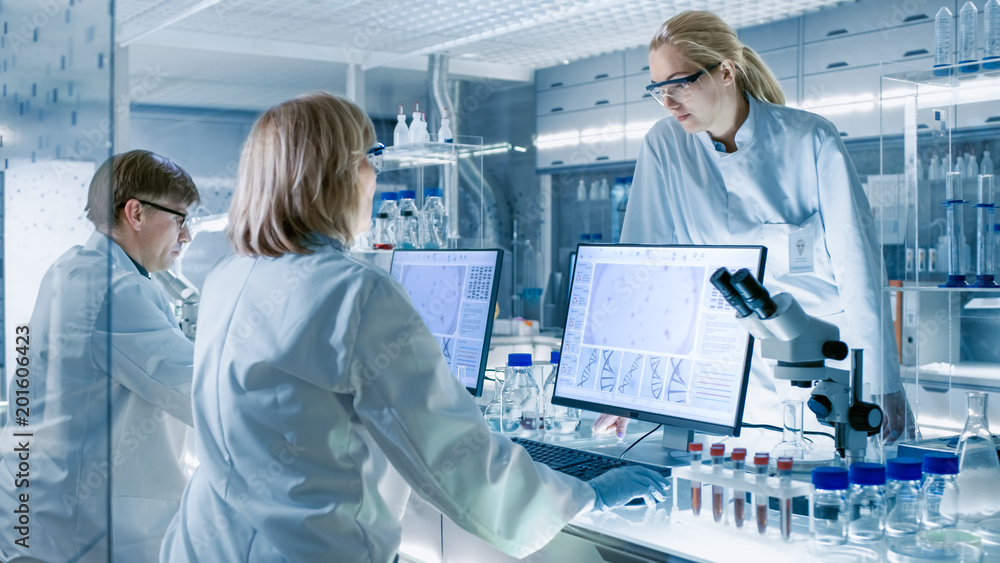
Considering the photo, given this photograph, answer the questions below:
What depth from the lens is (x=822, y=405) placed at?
129 cm

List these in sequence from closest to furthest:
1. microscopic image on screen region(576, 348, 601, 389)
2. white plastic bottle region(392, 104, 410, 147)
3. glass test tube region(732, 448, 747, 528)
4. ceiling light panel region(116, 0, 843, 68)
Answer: glass test tube region(732, 448, 747, 528) → microscopic image on screen region(576, 348, 601, 389) → white plastic bottle region(392, 104, 410, 147) → ceiling light panel region(116, 0, 843, 68)

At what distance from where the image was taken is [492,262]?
200cm

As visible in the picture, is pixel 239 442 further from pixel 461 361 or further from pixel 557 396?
pixel 461 361

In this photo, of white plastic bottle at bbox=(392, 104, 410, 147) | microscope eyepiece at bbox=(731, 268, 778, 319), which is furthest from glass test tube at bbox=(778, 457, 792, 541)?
white plastic bottle at bbox=(392, 104, 410, 147)

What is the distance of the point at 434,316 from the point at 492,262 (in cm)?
24

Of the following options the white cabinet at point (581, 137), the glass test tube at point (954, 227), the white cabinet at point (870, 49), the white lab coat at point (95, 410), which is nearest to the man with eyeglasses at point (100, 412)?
the white lab coat at point (95, 410)

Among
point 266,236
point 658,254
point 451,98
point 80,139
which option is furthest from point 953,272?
point 451,98

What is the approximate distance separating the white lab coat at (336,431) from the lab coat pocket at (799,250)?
0.97 metres

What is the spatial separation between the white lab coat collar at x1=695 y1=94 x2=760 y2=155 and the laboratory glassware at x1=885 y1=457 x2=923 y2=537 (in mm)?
1060

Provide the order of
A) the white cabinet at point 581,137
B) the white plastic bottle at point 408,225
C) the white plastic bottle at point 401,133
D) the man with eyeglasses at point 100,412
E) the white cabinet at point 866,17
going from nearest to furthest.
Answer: the man with eyeglasses at point 100,412 → the white plastic bottle at point 408,225 → the white plastic bottle at point 401,133 → the white cabinet at point 866,17 → the white cabinet at point 581,137

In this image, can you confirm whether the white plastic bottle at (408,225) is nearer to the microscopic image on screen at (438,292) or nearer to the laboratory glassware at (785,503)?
the microscopic image on screen at (438,292)

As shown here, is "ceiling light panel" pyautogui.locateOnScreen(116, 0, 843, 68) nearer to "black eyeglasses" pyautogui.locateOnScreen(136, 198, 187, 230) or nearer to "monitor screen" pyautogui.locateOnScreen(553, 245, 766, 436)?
"black eyeglasses" pyautogui.locateOnScreen(136, 198, 187, 230)

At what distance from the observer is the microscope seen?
4.11 ft

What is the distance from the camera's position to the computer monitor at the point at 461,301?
1.97 m
